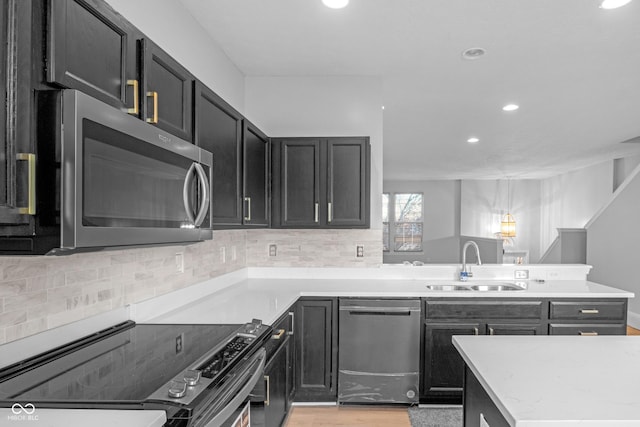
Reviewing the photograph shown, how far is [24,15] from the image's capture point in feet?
3.14

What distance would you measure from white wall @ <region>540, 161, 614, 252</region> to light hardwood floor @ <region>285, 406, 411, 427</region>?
20.1 ft

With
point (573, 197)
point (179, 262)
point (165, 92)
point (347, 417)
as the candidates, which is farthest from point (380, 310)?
point (573, 197)

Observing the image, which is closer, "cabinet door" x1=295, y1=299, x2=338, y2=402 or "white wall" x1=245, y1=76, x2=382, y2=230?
"cabinet door" x1=295, y1=299, x2=338, y2=402

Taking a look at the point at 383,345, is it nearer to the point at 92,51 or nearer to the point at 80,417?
the point at 80,417

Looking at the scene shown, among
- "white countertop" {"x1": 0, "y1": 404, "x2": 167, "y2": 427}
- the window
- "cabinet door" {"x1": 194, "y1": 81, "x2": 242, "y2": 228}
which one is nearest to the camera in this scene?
"white countertop" {"x1": 0, "y1": 404, "x2": 167, "y2": 427}

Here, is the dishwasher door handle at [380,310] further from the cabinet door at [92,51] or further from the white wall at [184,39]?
the cabinet door at [92,51]

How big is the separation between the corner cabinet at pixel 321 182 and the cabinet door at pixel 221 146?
0.73 meters

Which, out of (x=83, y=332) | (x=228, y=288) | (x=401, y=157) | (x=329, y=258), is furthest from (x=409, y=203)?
(x=83, y=332)

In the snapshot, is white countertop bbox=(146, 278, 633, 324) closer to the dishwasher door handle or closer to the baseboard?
the dishwasher door handle

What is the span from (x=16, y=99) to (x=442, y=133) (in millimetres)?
5221

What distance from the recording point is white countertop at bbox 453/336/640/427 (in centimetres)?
107

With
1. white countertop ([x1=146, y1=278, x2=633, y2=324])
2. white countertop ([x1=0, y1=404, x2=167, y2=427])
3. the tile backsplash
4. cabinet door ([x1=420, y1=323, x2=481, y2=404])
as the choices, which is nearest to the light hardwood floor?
cabinet door ([x1=420, y1=323, x2=481, y2=404])

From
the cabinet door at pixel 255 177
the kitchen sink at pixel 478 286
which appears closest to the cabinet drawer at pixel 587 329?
the kitchen sink at pixel 478 286

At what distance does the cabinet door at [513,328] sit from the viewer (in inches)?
120
